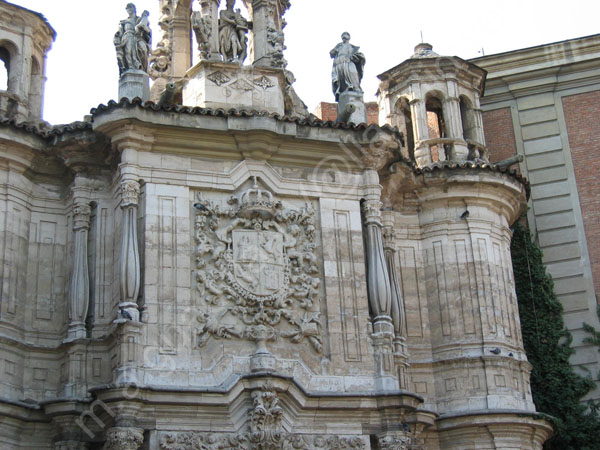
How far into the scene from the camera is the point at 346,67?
18.9 m

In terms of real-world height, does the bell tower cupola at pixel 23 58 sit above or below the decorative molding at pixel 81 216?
above

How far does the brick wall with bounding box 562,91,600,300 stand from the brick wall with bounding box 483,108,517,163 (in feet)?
3.88

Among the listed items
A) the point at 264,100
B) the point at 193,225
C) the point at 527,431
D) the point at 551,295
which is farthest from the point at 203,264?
the point at 551,295

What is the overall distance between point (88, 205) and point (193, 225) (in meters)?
1.76

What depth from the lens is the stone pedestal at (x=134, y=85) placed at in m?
17.3

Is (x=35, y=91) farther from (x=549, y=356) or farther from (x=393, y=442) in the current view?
(x=549, y=356)

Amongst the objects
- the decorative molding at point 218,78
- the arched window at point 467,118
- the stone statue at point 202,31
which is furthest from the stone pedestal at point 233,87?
the arched window at point 467,118

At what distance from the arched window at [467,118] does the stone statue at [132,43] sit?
6.80 metres

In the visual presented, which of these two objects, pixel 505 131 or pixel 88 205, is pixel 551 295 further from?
pixel 88 205

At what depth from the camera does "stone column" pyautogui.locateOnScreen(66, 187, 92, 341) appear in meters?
16.4

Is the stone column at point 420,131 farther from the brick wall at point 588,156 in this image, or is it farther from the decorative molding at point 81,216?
the decorative molding at point 81,216

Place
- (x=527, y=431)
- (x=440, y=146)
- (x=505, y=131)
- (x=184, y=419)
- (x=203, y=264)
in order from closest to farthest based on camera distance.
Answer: (x=184, y=419) → (x=203, y=264) → (x=527, y=431) → (x=440, y=146) → (x=505, y=131)

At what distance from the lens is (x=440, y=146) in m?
21.0

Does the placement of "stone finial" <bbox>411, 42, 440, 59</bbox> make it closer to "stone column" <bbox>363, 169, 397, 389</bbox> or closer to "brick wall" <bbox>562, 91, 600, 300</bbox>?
"brick wall" <bbox>562, 91, 600, 300</bbox>
